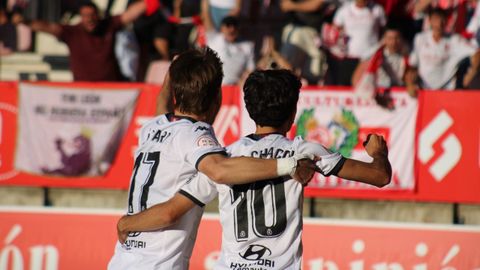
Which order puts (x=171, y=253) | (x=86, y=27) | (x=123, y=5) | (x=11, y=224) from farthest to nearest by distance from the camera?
(x=123, y=5) < (x=86, y=27) < (x=11, y=224) < (x=171, y=253)

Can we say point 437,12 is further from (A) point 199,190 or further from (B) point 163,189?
(A) point 199,190

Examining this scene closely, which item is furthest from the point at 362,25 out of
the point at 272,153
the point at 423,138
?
the point at 272,153

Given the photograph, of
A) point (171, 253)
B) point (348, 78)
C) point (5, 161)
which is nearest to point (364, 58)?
point (348, 78)

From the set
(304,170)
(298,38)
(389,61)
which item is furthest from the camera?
(298,38)

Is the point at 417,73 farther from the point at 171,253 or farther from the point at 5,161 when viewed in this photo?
the point at 171,253

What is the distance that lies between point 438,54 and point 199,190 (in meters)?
6.89

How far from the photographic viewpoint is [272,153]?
14.5ft

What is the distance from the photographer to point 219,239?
855cm

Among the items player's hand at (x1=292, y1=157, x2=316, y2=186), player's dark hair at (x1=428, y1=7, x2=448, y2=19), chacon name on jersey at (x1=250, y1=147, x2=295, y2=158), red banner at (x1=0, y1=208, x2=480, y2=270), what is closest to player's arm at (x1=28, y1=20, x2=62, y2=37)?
red banner at (x1=0, y1=208, x2=480, y2=270)

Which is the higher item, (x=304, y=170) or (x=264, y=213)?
(x=304, y=170)

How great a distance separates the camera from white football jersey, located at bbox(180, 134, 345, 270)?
173 inches

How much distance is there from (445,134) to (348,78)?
66.5 inches

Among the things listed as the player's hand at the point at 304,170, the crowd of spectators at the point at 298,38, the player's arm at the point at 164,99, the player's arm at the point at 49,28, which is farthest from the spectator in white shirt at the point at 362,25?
the player's hand at the point at 304,170

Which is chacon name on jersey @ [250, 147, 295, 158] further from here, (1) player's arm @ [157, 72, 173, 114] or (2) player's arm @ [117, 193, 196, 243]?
(1) player's arm @ [157, 72, 173, 114]
